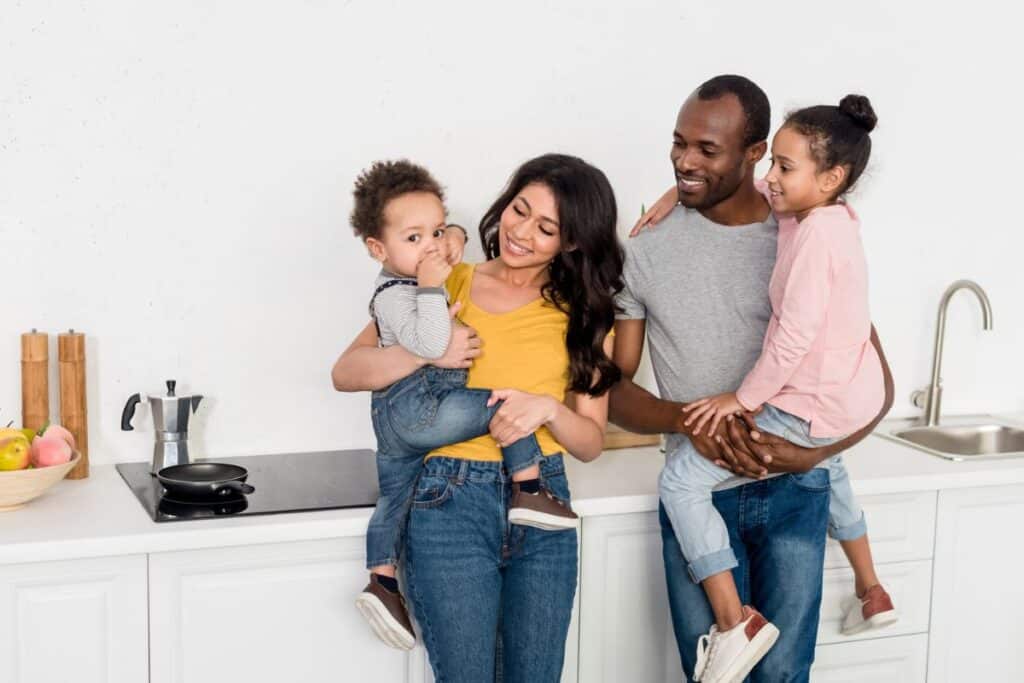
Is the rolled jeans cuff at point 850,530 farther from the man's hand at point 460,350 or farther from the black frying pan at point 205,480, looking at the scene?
the black frying pan at point 205,480

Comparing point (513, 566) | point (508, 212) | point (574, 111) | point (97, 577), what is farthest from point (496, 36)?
point (97, 577)

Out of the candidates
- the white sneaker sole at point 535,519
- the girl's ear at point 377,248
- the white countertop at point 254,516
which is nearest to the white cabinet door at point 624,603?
the white countertop at point 254,516

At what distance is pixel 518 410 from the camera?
1.91 metres

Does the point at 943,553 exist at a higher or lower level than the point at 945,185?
lower

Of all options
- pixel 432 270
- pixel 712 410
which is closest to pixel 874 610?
pixel 712 410

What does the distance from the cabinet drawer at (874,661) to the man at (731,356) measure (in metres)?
0.34

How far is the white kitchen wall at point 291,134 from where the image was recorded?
222 cm

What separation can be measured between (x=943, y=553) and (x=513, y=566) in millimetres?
1037

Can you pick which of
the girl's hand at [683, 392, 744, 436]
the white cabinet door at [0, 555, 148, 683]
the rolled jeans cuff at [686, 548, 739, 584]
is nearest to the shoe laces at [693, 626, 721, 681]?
the rolled jeans cuff at [686, 548, 739, 584]

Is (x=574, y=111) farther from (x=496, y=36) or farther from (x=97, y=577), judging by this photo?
(x=97, y=577)

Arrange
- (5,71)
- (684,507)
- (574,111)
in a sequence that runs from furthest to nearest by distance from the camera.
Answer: (574,111) → (5,71) → (684,507)

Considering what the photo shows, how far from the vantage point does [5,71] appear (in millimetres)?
2150

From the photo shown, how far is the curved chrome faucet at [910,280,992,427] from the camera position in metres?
2.85

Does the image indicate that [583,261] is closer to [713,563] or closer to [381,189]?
[381,189]
